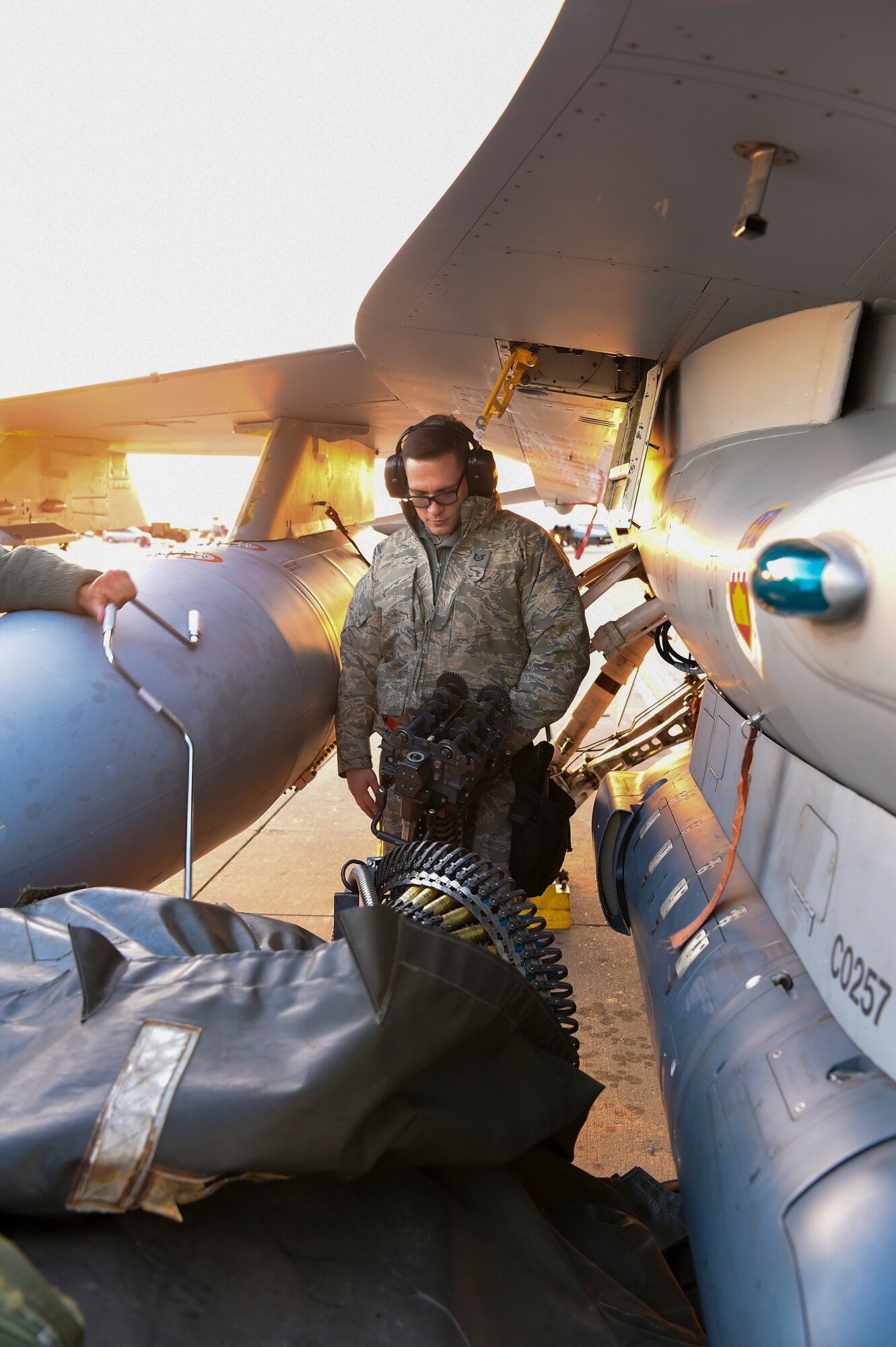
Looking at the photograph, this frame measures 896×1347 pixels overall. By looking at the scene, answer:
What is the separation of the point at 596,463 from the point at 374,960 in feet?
12.0

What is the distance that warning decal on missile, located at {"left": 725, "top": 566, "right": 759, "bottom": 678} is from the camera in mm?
1409

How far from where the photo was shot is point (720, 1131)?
1527 mm

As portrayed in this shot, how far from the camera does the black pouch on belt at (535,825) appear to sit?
114 inches

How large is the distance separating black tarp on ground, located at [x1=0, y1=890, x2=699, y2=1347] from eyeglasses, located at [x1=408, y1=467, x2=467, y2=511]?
1794 millimetres

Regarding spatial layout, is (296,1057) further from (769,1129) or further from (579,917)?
(579,917)

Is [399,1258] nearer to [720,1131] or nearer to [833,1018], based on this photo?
[720,1131]

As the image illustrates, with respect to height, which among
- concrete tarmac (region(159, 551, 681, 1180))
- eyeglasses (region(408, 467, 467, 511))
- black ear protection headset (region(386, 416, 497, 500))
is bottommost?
concrete tarmac (region(159, 551, 681, 1180))

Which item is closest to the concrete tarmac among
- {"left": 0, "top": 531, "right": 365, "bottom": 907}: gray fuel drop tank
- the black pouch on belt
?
the black pouch on belt

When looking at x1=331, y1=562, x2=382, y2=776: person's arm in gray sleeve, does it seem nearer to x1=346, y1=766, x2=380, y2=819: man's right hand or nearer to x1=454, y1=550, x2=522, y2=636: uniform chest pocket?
x1=346, y1=766, x2=380, y2=819: man's right hand

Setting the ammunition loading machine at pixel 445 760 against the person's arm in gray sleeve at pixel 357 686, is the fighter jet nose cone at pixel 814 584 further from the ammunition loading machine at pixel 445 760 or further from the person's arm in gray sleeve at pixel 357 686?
A: the person's arm in gray sleeve at pixel 357 686

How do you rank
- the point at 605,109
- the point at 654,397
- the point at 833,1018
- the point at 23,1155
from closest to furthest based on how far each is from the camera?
the point at 23,1155, the point at 833,1018, the point at 605,109, the point at 654,397

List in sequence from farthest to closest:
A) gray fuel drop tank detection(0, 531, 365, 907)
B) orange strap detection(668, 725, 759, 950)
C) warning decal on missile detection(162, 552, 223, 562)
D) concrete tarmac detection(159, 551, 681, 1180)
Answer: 1. warning decal on missile detection(162, 552, 223, 562)
2. concrete tarmac detection(159, 551, 681, 1180)
3. gray fuel drop tank detection(0, 531, 365, 907)
4. orange strap detection(668, 725, 759, 950)

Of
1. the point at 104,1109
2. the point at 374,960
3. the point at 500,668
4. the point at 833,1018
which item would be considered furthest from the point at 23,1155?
the point at 500,668

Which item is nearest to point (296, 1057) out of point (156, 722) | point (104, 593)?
point (156, 722)
